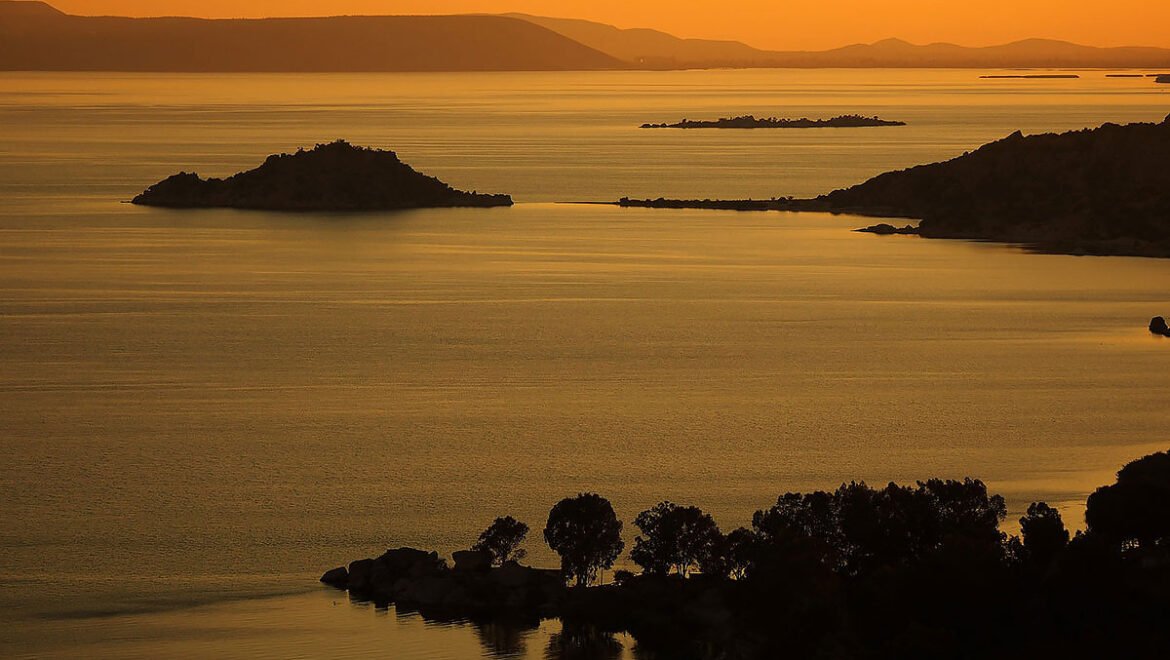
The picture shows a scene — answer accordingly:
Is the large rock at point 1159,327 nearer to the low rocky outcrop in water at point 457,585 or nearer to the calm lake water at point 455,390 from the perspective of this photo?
the calm lake water at point 455,390

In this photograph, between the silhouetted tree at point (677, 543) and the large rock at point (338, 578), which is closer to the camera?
the silhouetted tree at point (677, 543)

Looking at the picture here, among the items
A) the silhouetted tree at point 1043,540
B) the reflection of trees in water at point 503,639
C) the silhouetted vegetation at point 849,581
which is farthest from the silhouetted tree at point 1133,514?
the reflection of trees in water at point 503,639

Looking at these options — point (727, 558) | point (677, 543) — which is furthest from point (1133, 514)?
point (677, 543)

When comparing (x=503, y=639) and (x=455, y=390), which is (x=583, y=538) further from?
(x=455, y=390)

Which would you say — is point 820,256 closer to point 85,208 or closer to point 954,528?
point 85,208

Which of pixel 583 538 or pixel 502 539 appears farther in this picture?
pixel 502 539

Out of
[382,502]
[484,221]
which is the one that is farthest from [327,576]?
[484,221]

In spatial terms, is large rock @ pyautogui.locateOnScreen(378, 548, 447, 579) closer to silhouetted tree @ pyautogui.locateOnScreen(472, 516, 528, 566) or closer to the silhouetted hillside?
silhouetted tree @ pyautogui.locateOnScreen(472, 516, 528, 566)
